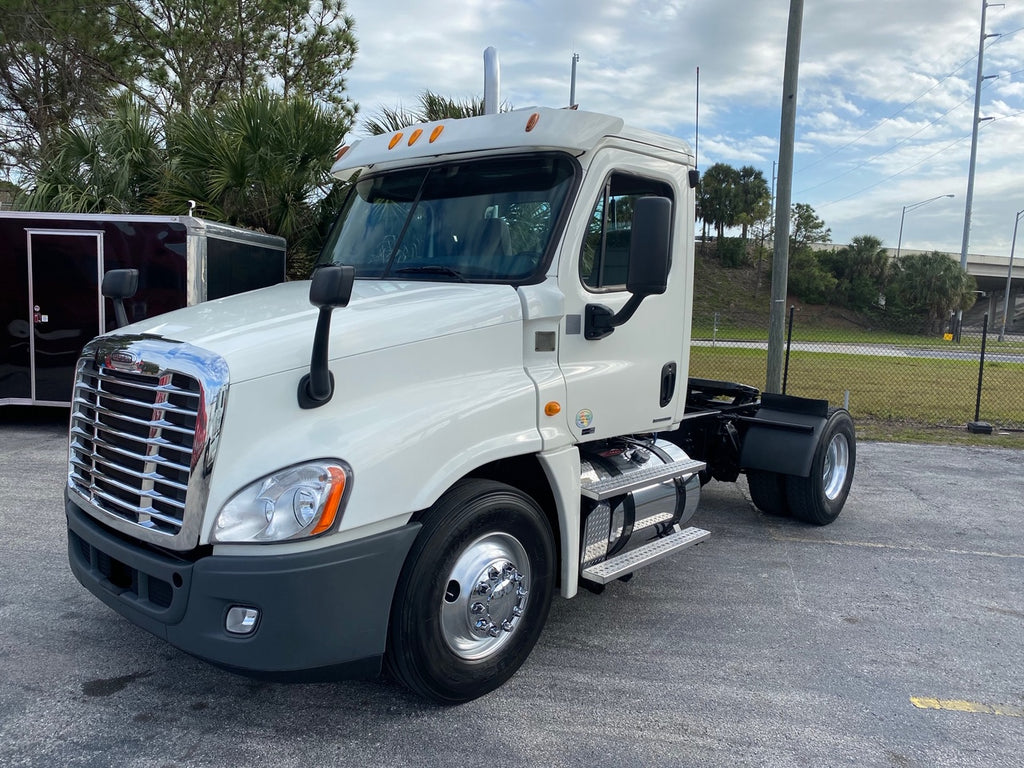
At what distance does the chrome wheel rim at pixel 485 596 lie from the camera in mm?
3318

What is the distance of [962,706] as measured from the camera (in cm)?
361

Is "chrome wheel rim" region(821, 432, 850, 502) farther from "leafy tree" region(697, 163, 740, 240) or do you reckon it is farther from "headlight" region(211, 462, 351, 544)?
"leafy tree" region(697, 163, 740, 240)

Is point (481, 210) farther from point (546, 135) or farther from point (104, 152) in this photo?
point (104, 152)

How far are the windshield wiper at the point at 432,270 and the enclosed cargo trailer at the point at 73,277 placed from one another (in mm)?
5726

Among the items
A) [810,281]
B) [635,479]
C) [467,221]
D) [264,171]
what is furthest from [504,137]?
[810,281]

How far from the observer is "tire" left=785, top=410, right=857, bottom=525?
624 cm

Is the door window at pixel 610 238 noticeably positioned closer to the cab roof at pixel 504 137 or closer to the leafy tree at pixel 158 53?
the cab roof at pixel 504 137

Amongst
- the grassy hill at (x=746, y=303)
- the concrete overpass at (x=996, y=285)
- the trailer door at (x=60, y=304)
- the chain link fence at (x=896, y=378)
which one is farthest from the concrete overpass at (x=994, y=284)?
the trailer door at (x=60, y=304)

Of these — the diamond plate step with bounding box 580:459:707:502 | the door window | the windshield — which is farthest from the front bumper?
the door window

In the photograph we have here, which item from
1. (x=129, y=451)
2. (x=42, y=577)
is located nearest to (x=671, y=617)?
(x=129, y=451)

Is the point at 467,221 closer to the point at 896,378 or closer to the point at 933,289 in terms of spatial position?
the point at 896,378

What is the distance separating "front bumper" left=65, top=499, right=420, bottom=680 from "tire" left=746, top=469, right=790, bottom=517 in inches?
166

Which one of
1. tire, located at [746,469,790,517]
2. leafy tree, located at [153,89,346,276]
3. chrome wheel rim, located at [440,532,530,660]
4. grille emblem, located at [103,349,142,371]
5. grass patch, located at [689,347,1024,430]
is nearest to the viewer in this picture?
grille emblem, located at [103,349,142,371]

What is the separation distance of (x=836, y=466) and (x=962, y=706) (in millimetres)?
3369
